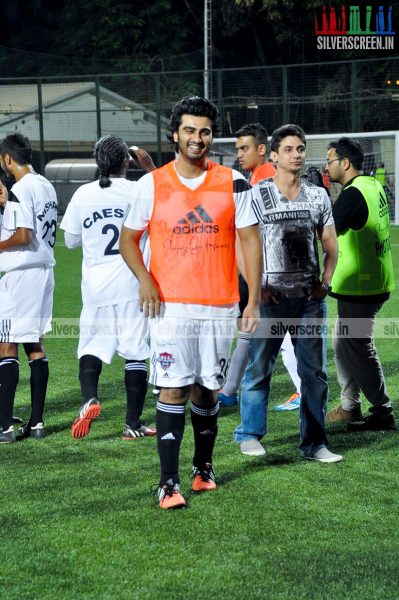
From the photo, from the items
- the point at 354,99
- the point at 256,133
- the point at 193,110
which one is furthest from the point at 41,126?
the point at 193,110

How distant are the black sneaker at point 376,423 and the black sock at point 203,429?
6.01ft

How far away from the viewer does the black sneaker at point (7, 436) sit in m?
6.73

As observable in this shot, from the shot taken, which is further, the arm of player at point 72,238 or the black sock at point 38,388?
the black sock at point 38,388

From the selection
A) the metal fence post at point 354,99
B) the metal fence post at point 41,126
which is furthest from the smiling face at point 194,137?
the metal fence post at point 41,126

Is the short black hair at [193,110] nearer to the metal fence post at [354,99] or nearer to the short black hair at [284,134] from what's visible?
the short black hair at [284,134]

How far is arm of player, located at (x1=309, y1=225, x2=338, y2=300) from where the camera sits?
6.12m

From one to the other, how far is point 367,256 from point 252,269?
1.89m

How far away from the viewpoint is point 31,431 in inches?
272

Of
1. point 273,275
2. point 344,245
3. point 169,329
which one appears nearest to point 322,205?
point 273,275

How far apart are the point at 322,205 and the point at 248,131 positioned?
170 centimetres

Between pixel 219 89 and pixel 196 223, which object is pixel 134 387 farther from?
pixel 219 89

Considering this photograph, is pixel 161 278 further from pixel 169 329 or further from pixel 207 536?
pixel 207 536

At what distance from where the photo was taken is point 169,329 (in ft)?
17.1

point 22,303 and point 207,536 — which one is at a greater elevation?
point 22,303
